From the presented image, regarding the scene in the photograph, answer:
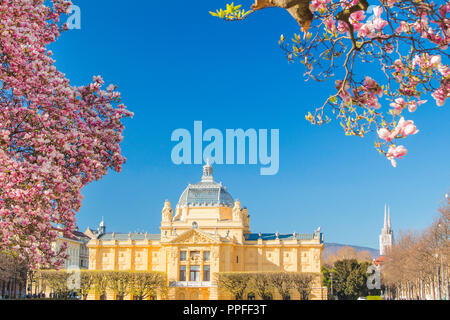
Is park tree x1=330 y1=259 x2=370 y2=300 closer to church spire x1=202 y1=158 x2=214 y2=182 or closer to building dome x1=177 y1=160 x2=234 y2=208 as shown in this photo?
building dome x1=177 y1=160 x2=234 y2=208

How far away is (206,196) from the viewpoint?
86.0m

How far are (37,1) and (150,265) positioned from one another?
72.1 metres

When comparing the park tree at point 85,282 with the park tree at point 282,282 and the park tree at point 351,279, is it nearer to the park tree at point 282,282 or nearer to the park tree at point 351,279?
the park tree at point 282,282

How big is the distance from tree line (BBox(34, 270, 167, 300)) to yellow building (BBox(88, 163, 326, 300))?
24.6 ft

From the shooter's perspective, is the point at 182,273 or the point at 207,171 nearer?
the point at 182,273

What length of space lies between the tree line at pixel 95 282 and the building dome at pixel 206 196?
1766cm

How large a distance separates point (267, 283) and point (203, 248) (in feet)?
41.6

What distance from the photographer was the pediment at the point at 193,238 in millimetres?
78588

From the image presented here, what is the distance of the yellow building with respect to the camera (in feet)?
254

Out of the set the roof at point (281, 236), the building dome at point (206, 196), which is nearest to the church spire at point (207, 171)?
the building dome at point (206, 196)

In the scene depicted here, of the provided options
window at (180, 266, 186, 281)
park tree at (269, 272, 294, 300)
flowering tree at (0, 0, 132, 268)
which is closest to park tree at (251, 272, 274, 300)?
park tree at (269, 272, 294, 300)

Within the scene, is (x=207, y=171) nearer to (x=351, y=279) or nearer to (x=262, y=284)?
(x=262, y=284)

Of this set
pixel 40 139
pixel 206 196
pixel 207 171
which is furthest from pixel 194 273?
pixel 40 139

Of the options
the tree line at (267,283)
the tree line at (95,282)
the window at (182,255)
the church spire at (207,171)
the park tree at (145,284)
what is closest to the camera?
the tree line at (95,282)
